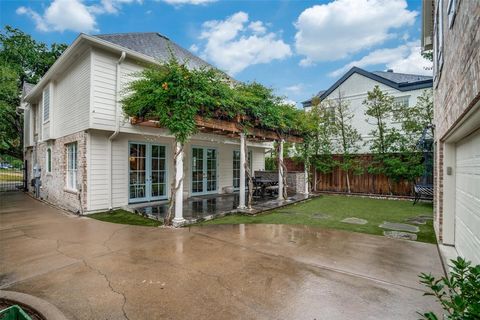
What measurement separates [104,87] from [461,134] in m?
8.76

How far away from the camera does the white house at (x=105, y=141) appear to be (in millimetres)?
7652

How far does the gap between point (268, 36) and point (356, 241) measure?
11596 millimetres

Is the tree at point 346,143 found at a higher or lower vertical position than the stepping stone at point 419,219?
higher

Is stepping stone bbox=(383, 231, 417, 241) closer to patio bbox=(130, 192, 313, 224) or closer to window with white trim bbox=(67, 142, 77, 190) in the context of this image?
patio bbox=(130, 192, 313, 224)

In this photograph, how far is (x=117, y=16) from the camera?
11617mm

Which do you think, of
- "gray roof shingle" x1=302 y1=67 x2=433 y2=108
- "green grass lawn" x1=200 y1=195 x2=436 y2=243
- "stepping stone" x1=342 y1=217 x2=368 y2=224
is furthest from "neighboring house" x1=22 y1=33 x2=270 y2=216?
"gray roof shingle" x1=302 y1=67 x2=433 y2=108

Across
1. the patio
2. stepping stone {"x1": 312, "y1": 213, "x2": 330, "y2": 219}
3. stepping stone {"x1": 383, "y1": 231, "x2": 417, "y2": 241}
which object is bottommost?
stepping stone {"x1": 312, "y1": 213, "x2": 330, "y2": 219}

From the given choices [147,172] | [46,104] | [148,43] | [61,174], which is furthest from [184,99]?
[46,104]

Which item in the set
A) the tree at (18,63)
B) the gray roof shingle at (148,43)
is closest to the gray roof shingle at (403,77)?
the gray roof shingle at (148,43)

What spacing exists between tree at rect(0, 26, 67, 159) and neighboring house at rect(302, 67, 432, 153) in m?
20.6

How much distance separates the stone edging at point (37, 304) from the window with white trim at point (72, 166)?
639 cm

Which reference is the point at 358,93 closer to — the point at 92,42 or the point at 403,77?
the point at 403,77

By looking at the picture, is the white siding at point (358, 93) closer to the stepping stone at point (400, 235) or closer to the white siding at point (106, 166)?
A: the stepping stone at point (400, 235)

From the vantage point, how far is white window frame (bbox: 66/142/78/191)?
8695 millimetres
